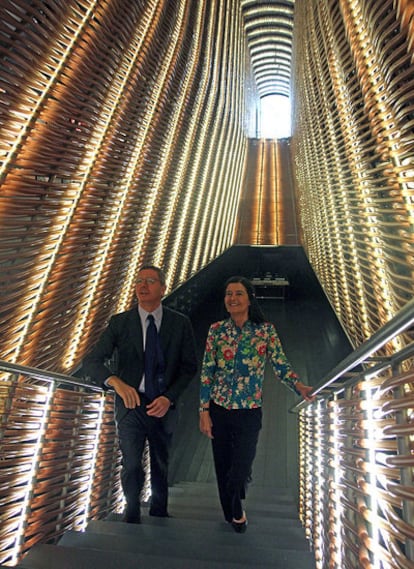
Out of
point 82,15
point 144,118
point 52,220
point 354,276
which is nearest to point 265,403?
point 354,276

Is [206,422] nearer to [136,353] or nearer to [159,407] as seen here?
[159,407]

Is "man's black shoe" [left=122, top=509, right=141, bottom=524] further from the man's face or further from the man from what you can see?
the man's face

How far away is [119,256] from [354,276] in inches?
64.6

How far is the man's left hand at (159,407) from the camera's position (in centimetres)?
220

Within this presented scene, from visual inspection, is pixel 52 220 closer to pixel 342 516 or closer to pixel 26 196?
pixel 26 196

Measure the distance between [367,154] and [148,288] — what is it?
1.48 m

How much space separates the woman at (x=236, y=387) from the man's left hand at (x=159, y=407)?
0.21 metres

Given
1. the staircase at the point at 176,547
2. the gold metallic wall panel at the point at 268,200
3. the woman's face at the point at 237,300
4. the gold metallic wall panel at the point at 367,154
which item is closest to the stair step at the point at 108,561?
the staircase at the point at 176,547

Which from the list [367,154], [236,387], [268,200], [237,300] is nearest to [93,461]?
[236,387]

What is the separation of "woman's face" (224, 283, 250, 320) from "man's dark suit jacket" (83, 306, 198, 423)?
0.24m

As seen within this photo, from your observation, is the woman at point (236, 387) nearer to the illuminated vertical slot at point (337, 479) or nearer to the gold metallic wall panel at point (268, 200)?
the illuminated vertical slot at point (337, 479)

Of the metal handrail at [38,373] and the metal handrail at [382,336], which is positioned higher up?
the metal handrail at [382,336]

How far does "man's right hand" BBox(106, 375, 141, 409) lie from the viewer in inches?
84.7

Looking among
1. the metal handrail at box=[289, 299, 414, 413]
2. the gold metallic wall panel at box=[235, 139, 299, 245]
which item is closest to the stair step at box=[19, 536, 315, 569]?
the metal handrail at box=[289, 299, 414, 413]
